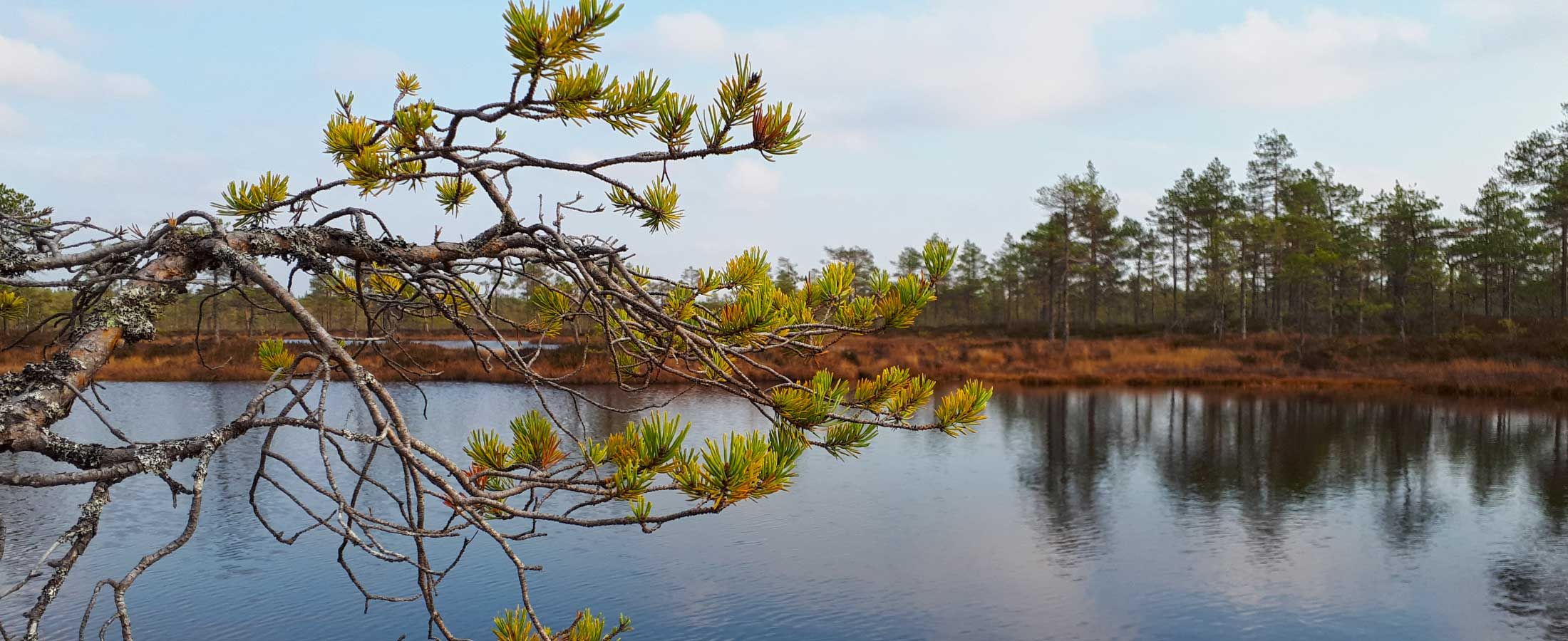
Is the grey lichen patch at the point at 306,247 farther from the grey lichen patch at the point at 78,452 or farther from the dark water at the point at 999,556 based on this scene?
the dark water at the point at 999,556

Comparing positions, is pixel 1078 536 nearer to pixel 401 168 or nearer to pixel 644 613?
pixel 644 613

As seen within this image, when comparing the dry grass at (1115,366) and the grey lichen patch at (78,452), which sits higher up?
the grey lichen patch at (78,452)

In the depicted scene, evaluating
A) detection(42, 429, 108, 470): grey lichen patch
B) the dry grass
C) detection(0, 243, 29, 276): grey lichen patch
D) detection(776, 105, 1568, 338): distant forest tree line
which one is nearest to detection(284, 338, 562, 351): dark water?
detection(42, 429, 108, 470): grey lichen patch

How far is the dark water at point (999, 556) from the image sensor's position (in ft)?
36.6

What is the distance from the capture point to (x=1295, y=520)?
51.5 ft

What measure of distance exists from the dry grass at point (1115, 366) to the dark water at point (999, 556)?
10.6 metres

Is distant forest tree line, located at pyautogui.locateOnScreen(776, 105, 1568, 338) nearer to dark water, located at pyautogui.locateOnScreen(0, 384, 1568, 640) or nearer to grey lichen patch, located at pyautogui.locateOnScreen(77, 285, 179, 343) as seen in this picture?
dark water, located at pyautogui.locateOnScreen(0, 384, 1568, 640)

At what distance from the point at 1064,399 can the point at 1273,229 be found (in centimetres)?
2848

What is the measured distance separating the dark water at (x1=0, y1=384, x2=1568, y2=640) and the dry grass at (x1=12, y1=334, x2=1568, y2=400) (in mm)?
10551

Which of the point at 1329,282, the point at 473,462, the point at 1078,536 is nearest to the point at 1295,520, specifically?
the point at 1078,536

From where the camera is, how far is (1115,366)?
38938 mm

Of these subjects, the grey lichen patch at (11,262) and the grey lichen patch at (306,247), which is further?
the grey lichen patch at (306,247)

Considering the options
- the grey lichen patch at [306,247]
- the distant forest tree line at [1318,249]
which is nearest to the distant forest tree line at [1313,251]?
the distant forest tree line at [1318,249]

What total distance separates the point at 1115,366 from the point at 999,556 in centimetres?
2740
